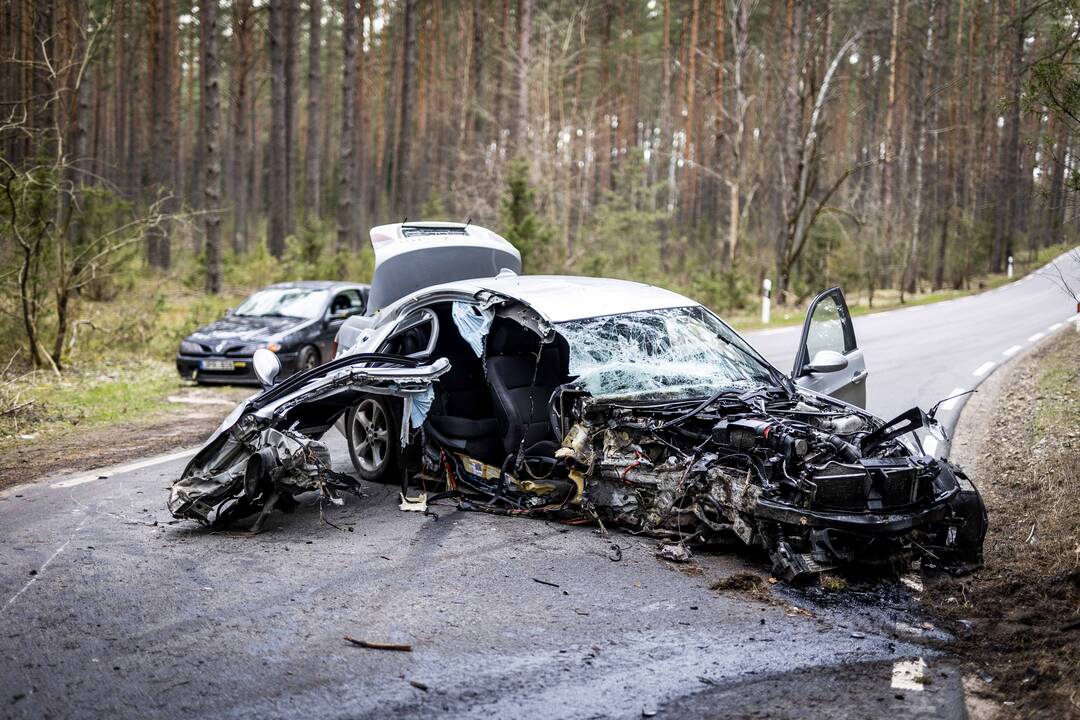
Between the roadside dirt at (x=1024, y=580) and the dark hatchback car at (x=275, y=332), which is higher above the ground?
the dark hatchback car at (x=275, y=332)

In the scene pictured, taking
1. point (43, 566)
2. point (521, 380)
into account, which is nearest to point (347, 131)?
point (521, 380)

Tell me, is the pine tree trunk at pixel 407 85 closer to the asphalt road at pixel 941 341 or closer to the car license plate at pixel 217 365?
the asphalt road at pixel 941 341

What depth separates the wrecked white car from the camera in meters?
5.14

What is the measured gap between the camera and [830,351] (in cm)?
692

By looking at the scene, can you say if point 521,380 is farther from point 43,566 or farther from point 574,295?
point 43,566

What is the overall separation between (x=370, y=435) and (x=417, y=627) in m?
3.39

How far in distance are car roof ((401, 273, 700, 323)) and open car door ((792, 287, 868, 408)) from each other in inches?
37.8

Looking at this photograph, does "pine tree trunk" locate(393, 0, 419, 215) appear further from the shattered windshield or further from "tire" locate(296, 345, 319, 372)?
the shattered windshield

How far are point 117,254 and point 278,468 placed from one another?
11.6 m

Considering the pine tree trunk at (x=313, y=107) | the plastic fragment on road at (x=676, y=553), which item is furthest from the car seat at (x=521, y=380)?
the pine tree trunk at (x=313, y=107)

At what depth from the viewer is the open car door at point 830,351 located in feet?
23.1

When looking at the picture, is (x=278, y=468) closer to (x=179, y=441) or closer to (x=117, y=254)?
(x=179, y=441)

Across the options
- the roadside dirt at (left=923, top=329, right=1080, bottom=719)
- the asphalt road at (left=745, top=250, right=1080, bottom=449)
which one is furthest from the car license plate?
the roadside dirt at (left=923, top=329, right=1080, bottom=719)

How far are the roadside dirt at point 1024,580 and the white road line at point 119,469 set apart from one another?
6487 millimetres
